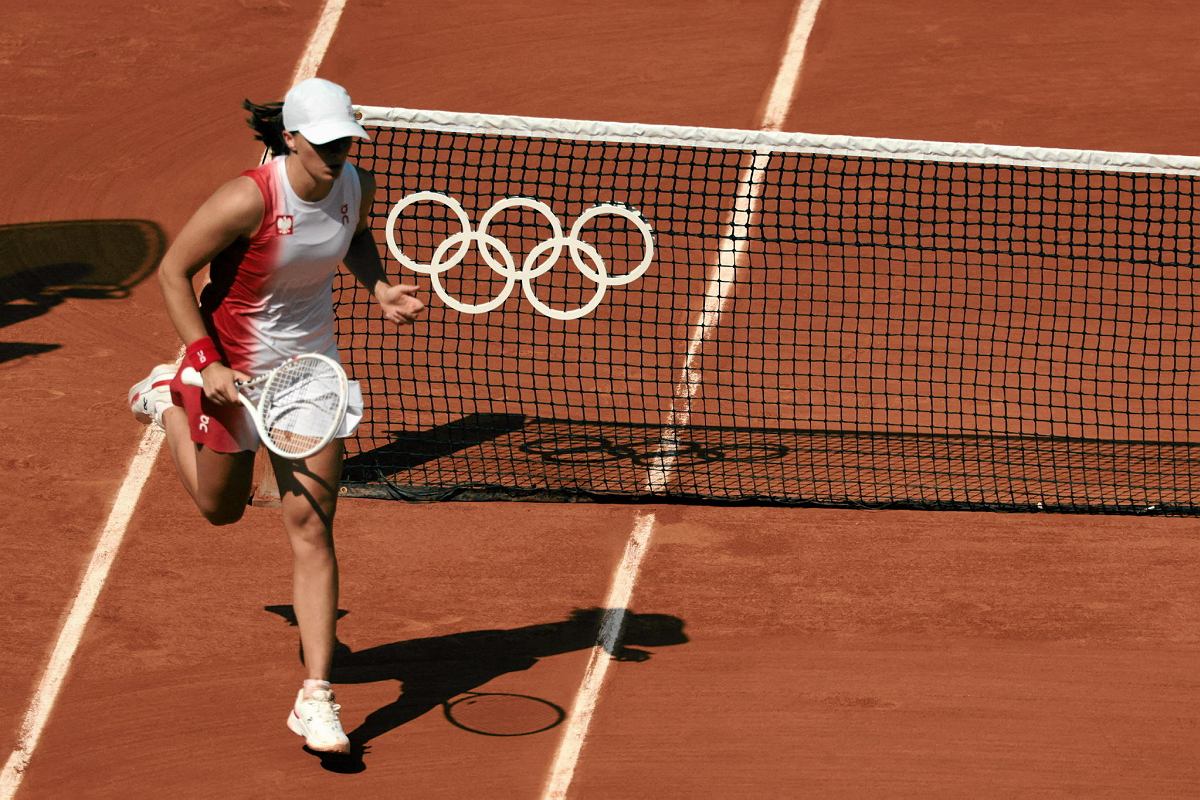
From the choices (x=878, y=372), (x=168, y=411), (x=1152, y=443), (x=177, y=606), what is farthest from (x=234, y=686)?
(x=1152, y=443)

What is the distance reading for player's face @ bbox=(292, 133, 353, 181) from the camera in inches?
261

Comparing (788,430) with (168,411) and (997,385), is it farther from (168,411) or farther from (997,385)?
(168,411)

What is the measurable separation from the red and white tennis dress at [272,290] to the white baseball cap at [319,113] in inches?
10.9

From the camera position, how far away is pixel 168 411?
7.45 m

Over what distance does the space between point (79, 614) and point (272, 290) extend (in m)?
2.25

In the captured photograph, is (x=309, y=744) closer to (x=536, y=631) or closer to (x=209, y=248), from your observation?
(x=536, y=631)

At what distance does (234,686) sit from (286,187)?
238cm

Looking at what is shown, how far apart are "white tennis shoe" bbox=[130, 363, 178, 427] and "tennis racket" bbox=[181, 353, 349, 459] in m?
0.60

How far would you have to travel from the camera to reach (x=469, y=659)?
8.03 metres

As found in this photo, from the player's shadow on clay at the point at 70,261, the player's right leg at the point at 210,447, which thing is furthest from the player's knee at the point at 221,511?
the player's shadow on clay at the point at 70,261

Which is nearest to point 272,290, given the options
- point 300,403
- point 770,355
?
point 300,403

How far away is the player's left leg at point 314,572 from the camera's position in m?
6.99

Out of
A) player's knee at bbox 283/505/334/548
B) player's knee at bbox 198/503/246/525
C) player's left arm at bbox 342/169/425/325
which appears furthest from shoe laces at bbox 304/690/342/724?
player's left arm at bbox 342/169/425/325

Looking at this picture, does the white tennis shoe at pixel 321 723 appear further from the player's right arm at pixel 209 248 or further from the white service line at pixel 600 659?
the player's right arm at pixel 209 248
